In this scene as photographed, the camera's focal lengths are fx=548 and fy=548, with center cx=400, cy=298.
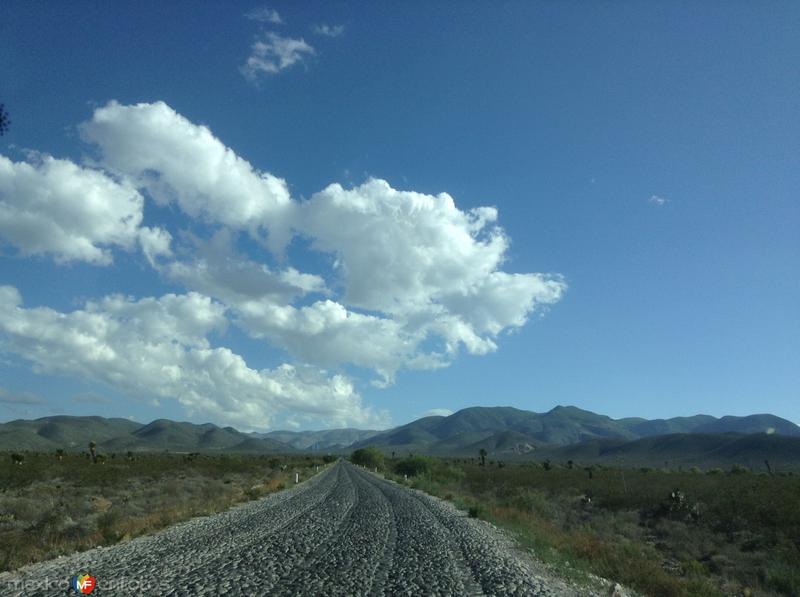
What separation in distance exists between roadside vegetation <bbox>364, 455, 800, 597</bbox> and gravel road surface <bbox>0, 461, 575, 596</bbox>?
2.43 meters

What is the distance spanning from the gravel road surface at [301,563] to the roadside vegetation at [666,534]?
7.98ft

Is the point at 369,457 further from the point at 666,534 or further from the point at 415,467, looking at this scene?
the point at 666,534

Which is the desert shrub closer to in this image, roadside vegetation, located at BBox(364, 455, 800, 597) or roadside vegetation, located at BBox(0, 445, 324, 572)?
roadside vegetation, located at BBox(364, 455, 800, 597)

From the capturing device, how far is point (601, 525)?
3200 centimetres

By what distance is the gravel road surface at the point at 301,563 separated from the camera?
10977 millimetres

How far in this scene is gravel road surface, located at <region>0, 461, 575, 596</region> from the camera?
36.0 ft

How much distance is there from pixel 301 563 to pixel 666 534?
23559 mm

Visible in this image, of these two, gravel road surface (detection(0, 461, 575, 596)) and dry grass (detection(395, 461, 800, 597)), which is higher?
gravel road surface (detection(0, 461, 575, 596))

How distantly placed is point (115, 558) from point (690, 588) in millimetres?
14272

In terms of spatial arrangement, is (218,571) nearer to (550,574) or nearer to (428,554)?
(428,554)

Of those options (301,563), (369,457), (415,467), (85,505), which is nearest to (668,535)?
(301,563)

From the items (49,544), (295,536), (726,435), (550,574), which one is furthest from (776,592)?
(726,435)

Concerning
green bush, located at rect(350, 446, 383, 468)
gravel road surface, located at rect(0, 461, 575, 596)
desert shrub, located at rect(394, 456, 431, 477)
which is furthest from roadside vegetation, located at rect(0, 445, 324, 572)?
green bush, located at rect(350, 446, 383, 468)

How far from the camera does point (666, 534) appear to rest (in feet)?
95.1
